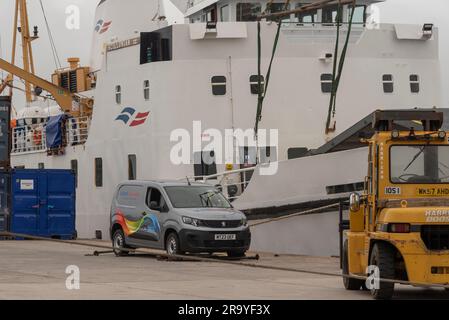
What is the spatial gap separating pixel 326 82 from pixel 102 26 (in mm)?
11408

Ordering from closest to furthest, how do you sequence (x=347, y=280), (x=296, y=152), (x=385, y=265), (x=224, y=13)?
(x=385, y=265) → (x=347, y=280) → (x=296, y=152) → (x=224, y=13)

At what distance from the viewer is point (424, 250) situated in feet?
41.2

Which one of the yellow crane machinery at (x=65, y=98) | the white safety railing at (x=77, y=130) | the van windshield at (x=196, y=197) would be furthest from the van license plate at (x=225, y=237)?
the yellow crane machinery at (x=65, y=98)

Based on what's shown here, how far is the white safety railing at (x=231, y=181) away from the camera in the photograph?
27.0 m

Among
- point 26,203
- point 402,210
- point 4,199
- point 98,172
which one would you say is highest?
point 98,172

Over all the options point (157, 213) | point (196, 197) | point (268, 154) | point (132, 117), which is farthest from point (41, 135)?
point (157, 213)

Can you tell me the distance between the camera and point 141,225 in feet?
73.3

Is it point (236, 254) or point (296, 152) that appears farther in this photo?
point (296, 152)

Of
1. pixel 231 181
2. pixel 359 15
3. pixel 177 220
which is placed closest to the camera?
pixel 177 220

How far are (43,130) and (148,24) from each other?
5.05 m

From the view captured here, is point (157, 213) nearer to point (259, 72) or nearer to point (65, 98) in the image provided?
point (259, 72)

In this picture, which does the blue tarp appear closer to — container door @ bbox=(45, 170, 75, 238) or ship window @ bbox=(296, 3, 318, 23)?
container door @ bbox=(45, 170, 75, 238)

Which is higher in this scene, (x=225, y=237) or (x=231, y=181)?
(x=231, y=181)
